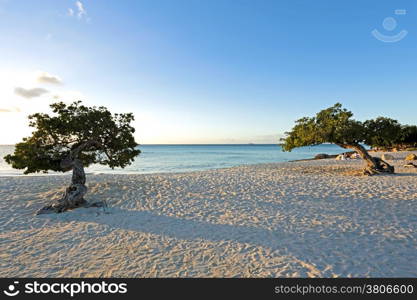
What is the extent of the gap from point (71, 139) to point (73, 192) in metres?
2.93

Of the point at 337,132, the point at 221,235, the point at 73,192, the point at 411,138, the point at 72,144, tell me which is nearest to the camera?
the point at 221,235

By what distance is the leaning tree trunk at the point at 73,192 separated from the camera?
8789mm

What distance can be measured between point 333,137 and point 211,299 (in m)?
14.9

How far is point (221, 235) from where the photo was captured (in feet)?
20.4

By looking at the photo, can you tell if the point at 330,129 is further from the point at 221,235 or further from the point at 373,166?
the point at 221,235

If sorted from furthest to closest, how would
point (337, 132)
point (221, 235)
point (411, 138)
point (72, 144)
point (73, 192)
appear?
point (411, 138), point (337, 132), point (72, 144), point (73, 192), point (221, 235)

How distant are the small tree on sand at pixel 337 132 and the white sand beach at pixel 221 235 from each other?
494cm

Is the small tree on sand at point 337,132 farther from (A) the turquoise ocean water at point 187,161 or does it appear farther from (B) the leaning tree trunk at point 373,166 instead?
(A) the turquoise ocean water at point 187,161

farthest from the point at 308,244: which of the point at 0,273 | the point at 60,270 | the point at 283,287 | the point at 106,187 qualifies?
the point at 106,187

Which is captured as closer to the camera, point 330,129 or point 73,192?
point 73,192

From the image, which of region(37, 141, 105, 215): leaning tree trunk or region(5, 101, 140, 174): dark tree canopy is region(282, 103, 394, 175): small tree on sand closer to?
region(5, 101, 140, 174): dark tree canopy

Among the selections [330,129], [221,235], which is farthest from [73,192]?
[330,129]

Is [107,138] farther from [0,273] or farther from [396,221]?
[396,221]

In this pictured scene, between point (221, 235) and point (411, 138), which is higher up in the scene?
point (411, 138)
